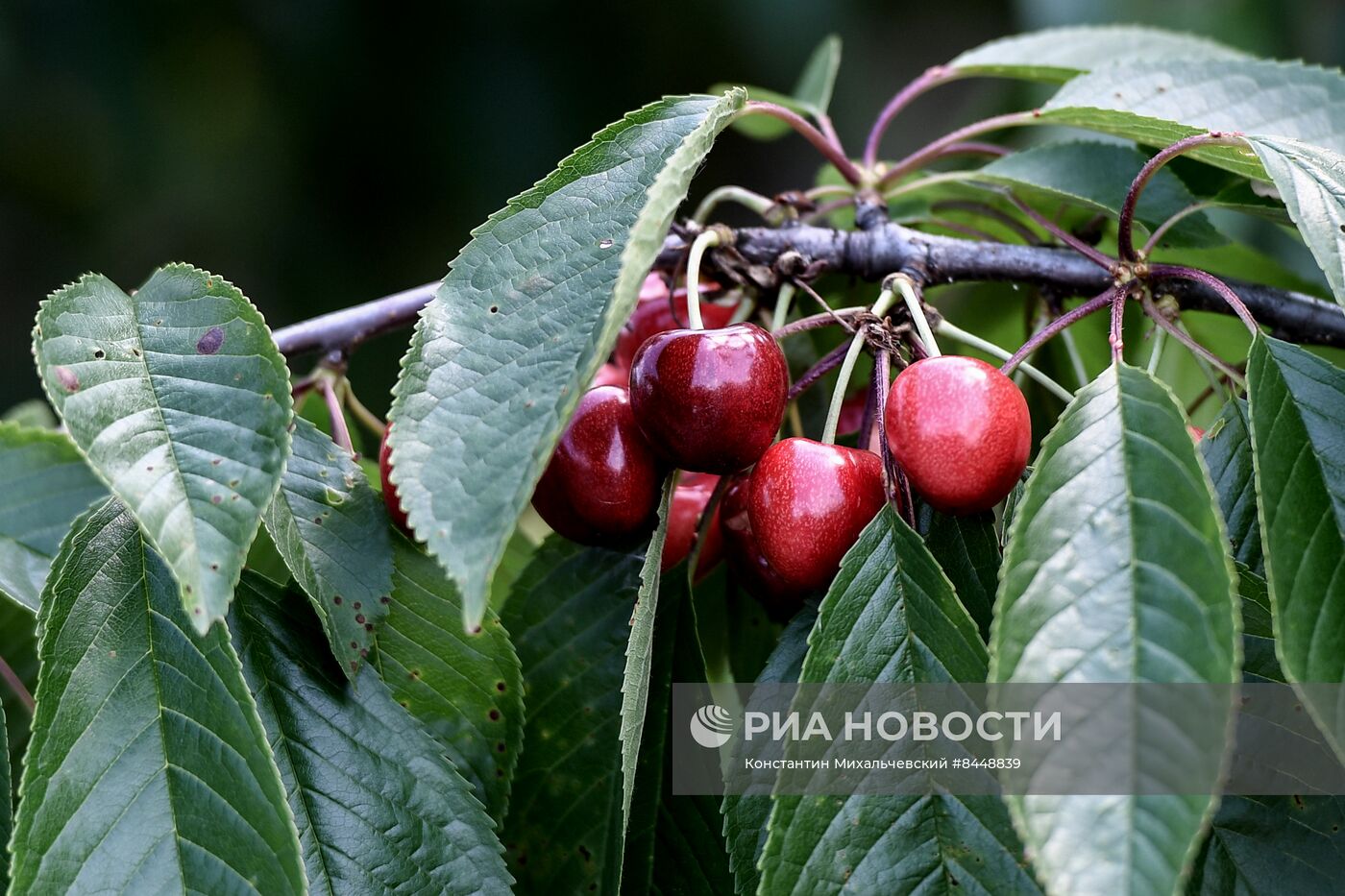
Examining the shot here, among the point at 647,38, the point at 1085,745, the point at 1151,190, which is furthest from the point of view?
the point at 647,38

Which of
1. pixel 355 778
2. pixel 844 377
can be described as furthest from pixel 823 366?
pixel 355 778

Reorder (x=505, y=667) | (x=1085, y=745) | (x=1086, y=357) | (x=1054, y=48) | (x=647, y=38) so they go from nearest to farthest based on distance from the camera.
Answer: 1. (x=1085, y=745)
2. (x=505, y=667)
3. (x=1086, y=357)
4. (x=1054, y=48)
5. (x=647, y=38)

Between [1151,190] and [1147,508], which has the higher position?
[1151,190]

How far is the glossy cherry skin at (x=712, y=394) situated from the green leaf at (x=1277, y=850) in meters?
0.31

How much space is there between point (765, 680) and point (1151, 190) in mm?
473

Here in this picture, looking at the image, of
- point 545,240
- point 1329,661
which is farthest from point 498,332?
point 1329,661

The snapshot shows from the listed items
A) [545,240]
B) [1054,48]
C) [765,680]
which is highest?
[1054,48]

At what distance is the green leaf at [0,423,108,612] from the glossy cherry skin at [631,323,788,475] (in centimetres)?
45

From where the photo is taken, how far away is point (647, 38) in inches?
107

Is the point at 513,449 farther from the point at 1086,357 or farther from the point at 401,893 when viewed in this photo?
the point at 1086,357

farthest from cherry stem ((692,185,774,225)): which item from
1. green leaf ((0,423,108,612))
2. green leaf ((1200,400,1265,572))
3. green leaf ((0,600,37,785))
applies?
green leaf ((0,600,37,785))

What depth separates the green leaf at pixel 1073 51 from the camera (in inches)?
39.9

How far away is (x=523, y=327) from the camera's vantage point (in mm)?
572

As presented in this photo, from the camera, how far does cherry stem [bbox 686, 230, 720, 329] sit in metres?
0.67
